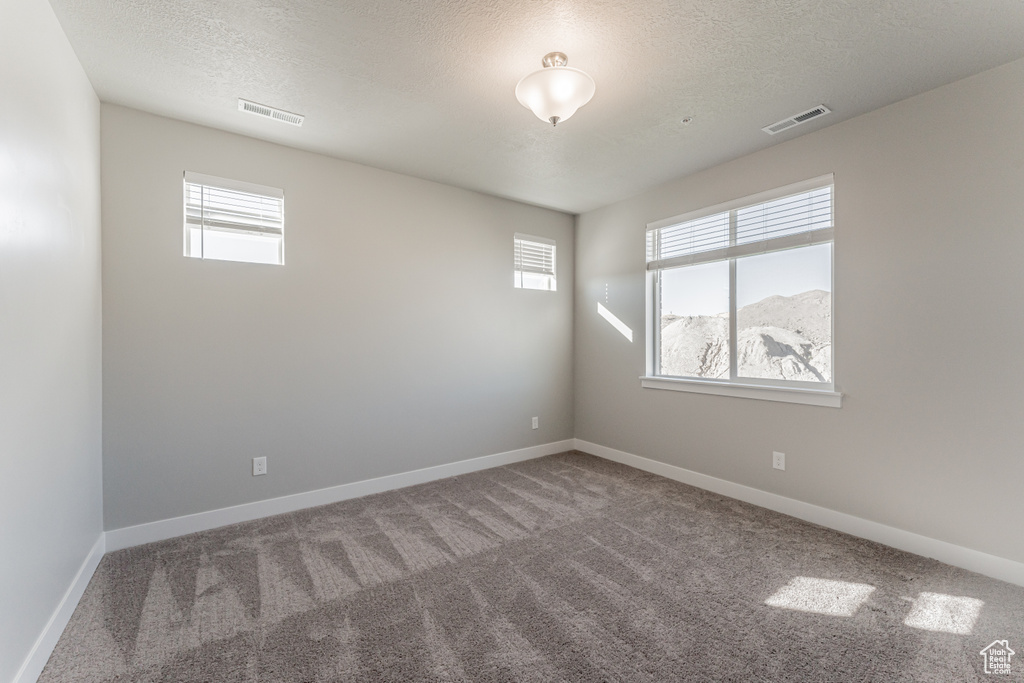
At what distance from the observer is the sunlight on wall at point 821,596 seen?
2066 mm

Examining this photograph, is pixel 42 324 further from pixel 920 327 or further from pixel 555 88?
pixel 920 327

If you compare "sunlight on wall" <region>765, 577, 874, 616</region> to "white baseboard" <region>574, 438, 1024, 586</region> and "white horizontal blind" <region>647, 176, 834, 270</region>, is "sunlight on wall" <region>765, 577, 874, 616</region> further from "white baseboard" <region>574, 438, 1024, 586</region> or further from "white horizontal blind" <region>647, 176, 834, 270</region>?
"white horizontal blind" <region>647, 176, 834, 270</region>

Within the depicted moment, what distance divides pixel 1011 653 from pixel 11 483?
12.8 feet

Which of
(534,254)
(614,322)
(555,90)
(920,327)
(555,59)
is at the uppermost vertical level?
(555,59)

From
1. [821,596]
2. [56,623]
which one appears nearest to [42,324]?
[56,623]

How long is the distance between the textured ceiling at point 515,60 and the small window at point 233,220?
40 centimetres

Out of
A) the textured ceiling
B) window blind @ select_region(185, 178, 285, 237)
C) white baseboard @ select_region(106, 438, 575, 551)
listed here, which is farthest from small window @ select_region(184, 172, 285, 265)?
white baseboard @ select_region(106, 438, 575, 551)

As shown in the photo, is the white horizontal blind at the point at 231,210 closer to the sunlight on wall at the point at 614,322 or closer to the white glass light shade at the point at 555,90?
the white glass light shade at the point at 555,90

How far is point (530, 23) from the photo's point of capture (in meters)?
1.98

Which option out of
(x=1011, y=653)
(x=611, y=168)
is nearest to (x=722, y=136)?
(x=611, y=168)

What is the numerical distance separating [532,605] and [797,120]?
11.1ft

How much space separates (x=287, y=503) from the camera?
3232 millimetres

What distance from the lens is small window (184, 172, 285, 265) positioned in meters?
2.93

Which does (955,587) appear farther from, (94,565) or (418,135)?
(94,565)
